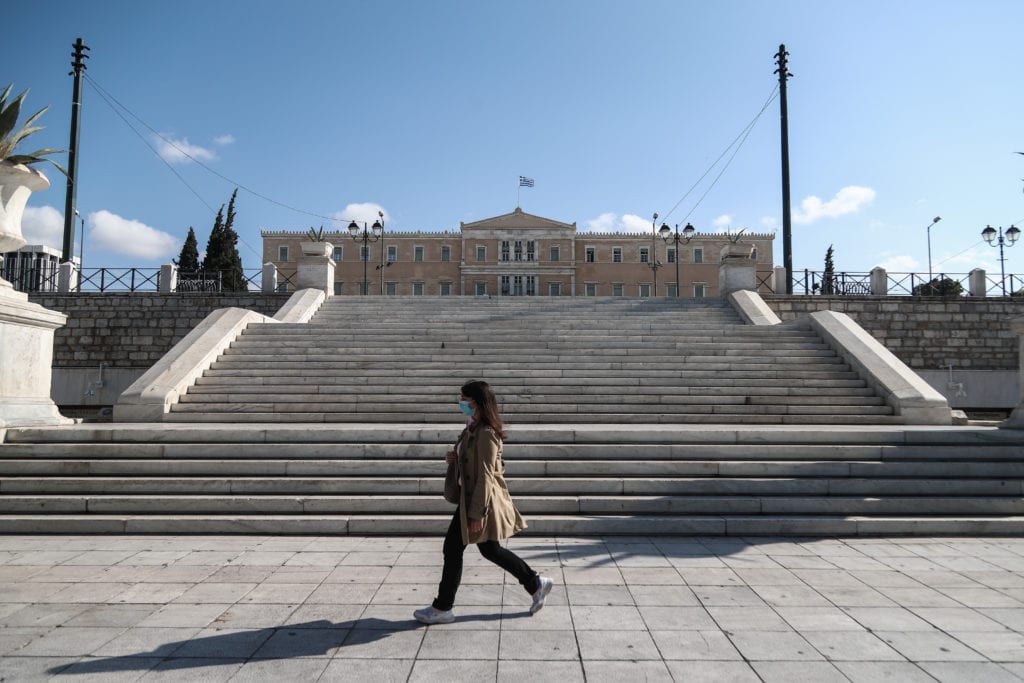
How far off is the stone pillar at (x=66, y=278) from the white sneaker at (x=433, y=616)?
21285 mm

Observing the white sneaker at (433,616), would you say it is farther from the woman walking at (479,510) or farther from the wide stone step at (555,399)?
the wide stone step at (555,399)

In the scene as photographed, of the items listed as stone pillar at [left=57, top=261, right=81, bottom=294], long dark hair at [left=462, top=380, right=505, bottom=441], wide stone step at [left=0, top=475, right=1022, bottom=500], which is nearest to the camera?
long dark hair at [left=462, top=380, right=505, bottom=441]

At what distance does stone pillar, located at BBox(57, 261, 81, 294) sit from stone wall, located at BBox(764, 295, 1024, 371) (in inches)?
976

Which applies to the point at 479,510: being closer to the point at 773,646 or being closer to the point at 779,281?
the point at 773,646

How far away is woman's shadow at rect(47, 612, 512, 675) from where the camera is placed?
135 inches

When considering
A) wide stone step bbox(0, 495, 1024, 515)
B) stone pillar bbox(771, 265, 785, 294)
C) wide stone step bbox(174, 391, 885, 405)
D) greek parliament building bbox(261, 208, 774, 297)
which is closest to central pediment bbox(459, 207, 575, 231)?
greek parliament building bbox(261, 208, 774, 297)

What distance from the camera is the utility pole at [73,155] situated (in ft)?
72.2

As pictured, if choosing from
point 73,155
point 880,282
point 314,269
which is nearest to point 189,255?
point 73,155

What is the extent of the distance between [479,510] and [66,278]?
21.8 metres

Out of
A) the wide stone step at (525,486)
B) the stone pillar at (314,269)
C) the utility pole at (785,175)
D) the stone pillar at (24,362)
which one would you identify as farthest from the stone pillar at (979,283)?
the stone pillar at (24,362)

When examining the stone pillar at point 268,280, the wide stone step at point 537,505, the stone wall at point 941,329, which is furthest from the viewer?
the stone pillar at point 268,280

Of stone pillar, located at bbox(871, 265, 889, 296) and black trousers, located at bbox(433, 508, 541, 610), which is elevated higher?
stone pillar, located at bbox(871, 265, 889, 296)

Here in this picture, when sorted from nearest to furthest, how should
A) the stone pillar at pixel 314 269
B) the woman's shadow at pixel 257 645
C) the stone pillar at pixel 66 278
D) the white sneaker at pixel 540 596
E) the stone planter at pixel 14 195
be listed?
the woman's shadow at pixel 257 645, the white sneaker at pixel 540 596, the stone planter at pixel 14 195, the stone pillar at pixel 314 269, the stone pillar at pixel 66 278

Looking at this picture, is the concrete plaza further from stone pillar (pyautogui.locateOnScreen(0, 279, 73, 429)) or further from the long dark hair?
stone pillar (pyautogui.locateOnScreen(0, 279, 73, 429))
